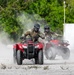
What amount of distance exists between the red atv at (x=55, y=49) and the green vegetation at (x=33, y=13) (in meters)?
41.9

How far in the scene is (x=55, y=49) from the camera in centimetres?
3050

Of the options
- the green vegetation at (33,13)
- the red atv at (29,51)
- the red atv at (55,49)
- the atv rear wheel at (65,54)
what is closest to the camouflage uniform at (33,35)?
the red atv at (29,51)

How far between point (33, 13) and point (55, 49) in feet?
175

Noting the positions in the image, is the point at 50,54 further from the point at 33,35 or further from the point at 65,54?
the point at 33,35

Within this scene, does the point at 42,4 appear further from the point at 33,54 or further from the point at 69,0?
the point at 33,54

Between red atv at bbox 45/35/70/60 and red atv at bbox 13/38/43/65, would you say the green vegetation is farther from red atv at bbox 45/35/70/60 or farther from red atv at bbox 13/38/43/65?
red atv at bbox 13/38/43/65

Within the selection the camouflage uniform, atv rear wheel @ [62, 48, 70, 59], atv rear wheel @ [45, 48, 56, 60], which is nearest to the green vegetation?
atv rear wheel @ [62, 48, 70, 59]

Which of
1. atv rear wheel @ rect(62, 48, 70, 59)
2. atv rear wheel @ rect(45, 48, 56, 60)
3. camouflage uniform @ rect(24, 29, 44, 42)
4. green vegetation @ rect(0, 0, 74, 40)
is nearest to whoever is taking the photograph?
camouflage uniform @ rect(24, 29, 44, 42)

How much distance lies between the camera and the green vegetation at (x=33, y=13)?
249 feet

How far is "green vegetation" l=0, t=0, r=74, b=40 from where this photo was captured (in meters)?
75.8

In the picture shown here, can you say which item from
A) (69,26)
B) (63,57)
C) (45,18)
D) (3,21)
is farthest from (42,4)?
(63,57)

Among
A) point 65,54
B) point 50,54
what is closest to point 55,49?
point 50,54

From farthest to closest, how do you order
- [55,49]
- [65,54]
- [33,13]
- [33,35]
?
[33,13], [65,54], [55,49], [33,35]

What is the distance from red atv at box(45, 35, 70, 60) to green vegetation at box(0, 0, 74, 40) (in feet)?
138
